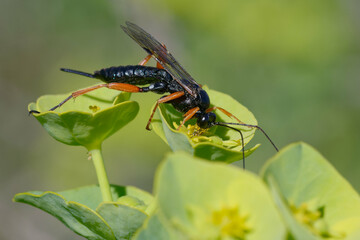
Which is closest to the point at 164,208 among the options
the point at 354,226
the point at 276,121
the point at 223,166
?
the point at 223,166

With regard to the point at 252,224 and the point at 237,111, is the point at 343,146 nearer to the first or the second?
the point at 237,111

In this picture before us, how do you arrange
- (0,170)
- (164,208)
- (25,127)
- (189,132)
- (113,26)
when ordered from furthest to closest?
(113,26)
(25,127)
(0,170)
(189,132)
(164,208)

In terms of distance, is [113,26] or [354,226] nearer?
[354,226]

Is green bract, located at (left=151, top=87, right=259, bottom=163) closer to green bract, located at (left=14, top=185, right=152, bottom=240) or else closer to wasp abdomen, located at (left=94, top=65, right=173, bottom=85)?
green bract, located at (left=14, top=185, right=152, bottom=240)

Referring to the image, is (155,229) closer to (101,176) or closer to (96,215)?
(96,215)

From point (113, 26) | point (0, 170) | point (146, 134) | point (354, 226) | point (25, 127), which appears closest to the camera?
point (354, 226)

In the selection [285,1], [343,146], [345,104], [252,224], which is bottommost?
[343,146]

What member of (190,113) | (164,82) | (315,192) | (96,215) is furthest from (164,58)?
(315,192)

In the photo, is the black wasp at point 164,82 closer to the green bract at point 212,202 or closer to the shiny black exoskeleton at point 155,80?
the shiny black exoskeleton at point 155,80
